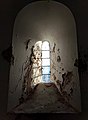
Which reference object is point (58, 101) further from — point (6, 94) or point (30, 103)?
point (6, 94)

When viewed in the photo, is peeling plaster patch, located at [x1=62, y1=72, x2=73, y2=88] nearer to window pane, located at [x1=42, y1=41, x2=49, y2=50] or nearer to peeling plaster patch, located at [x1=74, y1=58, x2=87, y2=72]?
peeling plaster patch, located at [x1=74, y1=58, x2=87, y2=72]

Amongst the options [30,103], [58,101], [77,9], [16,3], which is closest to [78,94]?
[58,101]

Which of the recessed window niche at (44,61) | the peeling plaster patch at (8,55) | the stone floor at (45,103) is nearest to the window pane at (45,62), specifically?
the recessed window niche at (44,61)

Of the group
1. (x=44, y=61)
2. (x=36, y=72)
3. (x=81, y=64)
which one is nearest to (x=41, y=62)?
(x=44, y=61)

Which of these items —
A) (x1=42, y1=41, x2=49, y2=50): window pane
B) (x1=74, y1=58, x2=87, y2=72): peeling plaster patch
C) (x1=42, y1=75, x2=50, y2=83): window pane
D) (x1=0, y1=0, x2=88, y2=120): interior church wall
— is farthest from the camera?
(x1=42, y1=41, x2=49, y2=50): window pane

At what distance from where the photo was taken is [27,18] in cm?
293

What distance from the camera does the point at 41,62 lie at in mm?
2932

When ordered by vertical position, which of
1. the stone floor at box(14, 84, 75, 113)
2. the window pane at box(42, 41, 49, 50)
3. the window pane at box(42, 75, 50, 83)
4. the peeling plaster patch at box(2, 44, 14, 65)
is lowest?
the stone floor at box(14, 84, 75, 113)

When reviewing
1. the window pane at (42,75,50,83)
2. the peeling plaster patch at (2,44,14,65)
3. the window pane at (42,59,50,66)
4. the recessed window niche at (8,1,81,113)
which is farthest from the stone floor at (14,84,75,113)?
the peeling plaster patch at (2,44,14,65)

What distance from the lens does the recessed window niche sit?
2.55 metres

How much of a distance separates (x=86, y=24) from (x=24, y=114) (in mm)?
1167

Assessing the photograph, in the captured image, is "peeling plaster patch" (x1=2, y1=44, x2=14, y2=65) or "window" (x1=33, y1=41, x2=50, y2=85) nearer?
"peeling plaster patch" (x1=2, y1=44, x2=14, y2=65)

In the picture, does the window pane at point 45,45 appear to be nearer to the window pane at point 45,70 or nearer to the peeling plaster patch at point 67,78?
the window pane at point 45,70

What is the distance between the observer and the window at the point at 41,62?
284 centimetres
